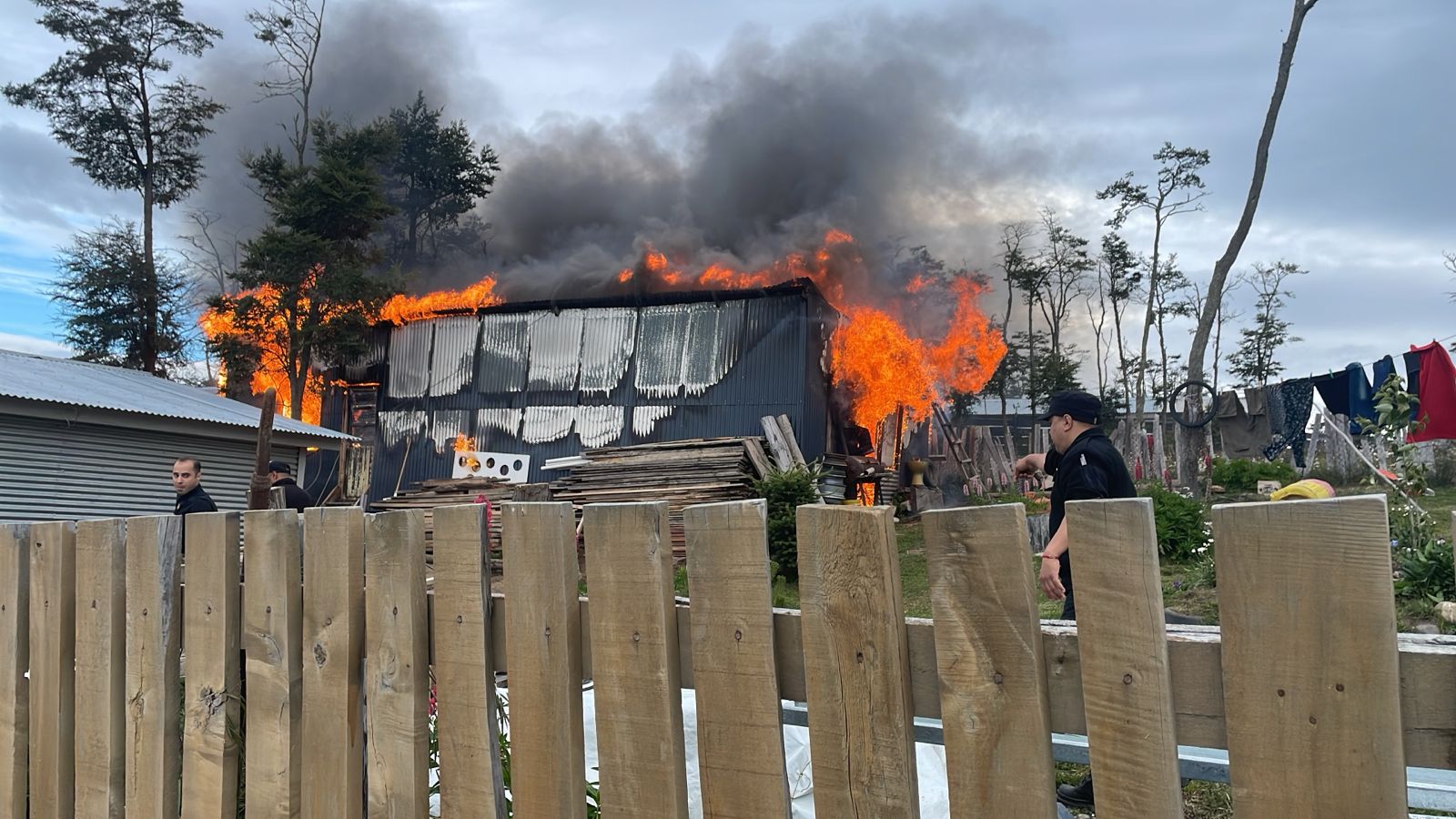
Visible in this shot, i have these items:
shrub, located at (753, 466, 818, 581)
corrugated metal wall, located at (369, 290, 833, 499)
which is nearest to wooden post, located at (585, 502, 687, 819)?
shrub, located at (753, 466, 818, 581)

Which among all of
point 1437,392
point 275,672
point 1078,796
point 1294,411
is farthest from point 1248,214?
point 275,672

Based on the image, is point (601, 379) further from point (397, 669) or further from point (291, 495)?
point (397, 669)

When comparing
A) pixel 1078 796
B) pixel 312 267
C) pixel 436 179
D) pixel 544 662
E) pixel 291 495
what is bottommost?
pixel 1078 796

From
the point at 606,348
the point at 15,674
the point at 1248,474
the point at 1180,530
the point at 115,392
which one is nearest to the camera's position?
the point at 15,674

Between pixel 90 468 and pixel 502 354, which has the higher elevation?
pixel 502 354

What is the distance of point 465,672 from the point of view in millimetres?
2057

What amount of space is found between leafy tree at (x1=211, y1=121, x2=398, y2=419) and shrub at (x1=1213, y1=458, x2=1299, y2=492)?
23356mm

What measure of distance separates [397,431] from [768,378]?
10196mm

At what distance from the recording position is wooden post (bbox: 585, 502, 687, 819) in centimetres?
180

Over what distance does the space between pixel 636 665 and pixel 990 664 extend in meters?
0.75

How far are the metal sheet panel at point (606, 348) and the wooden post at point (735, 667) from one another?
1943 cm

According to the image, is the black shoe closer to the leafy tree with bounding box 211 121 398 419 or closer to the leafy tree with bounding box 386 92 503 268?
the leafy tree with bounding box 211 121 398 419

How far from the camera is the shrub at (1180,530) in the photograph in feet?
36.9

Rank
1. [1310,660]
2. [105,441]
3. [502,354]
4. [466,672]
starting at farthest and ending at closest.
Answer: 1. [502,354]
2. [105,441]
3. [466,672]
4. [1310,660]
